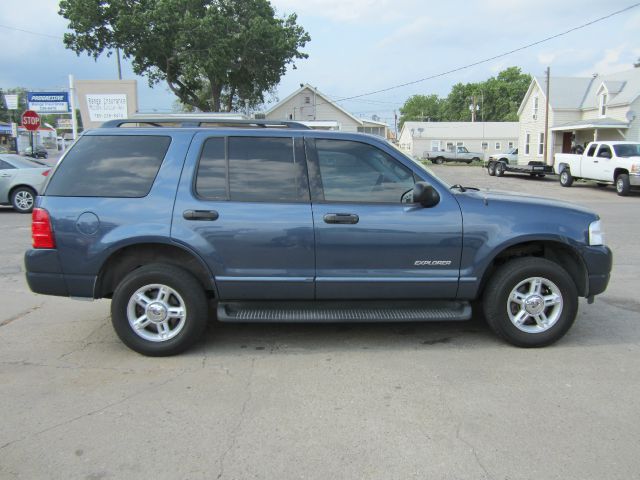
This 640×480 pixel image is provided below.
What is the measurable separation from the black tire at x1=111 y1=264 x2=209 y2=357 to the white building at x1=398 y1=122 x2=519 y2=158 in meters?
59.7

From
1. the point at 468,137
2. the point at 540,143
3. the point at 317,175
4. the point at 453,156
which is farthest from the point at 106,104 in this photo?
the point at 468,137

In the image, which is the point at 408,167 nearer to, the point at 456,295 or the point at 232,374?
the point at 456,295

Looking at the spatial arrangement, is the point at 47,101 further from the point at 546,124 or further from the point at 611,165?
the point at 611,165

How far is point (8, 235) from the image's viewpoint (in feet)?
33.7

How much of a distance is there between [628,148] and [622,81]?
1438 cm

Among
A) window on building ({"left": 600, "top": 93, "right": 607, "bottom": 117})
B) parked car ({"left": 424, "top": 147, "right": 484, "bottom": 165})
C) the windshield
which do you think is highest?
window on building ({"left": 600, "top": 93, "right": 607, "bottom": 117})

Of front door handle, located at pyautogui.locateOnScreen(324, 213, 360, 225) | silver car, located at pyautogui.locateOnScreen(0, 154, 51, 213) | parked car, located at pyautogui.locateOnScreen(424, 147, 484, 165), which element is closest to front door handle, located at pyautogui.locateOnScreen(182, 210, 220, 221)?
front door handle, located at pyautogui.locateOnScreen(324, 213, 360, 225)

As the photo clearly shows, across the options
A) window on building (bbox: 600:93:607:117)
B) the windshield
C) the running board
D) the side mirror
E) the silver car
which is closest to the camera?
the side mirror

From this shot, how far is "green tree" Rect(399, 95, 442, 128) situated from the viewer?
11444cm

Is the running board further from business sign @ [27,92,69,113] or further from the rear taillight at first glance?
business sign @ [27,92,69,113]

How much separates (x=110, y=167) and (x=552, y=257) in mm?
3934

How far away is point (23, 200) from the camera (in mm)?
13562

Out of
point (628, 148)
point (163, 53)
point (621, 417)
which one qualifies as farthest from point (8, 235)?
point (163, 53)

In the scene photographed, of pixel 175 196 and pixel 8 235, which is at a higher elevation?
pixel 175 196
